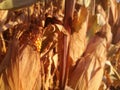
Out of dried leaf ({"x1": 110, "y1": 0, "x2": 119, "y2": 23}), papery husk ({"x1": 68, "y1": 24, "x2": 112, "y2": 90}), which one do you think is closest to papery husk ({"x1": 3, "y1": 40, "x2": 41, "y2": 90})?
papery husk ({"x1": 68, "y1": 24, "x2": 112, "y2": 90})

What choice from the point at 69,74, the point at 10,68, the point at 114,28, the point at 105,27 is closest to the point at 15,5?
the point at 10,68

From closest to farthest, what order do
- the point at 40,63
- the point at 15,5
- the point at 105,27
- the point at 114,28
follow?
the point at 15,5 < the point at 40,63 < the point at 105,27 < the point at 114,28

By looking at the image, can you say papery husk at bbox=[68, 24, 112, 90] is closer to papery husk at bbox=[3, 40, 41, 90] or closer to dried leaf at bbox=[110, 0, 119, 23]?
papery husk at bbox=[3, 40, 41, 90]

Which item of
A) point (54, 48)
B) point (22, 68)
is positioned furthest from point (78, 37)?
point (22, 68)

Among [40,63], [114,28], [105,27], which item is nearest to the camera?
[40,63]

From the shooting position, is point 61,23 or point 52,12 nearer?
point 61,23

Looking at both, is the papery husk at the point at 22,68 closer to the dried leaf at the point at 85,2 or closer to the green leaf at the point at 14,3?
the green leaf at the point at 14,3

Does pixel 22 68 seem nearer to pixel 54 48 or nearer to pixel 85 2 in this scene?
pixel 54 48

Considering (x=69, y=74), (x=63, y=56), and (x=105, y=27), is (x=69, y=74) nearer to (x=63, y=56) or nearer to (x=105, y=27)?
(x=63, y=56)
